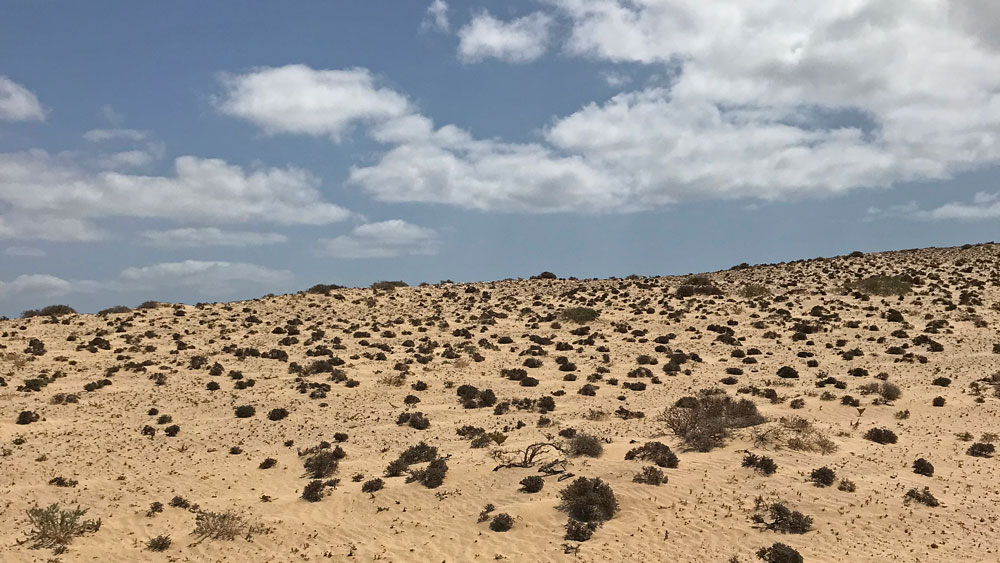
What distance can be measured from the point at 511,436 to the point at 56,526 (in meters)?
15.6

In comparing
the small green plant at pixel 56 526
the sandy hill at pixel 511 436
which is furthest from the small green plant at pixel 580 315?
the small green plant at pixel 56 526

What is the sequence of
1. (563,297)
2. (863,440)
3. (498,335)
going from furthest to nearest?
(563,297) < (498,335) < (863,440)

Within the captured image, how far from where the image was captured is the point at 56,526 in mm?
17734

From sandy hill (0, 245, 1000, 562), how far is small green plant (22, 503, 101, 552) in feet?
0.30

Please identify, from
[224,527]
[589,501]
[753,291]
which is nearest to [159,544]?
[224,527]

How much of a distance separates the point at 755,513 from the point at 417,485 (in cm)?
1061

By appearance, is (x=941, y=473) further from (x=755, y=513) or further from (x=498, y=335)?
(x=498, y=335)

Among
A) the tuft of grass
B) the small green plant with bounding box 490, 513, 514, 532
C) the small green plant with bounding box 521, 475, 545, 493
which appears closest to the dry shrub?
the small green plant with bounding box 521, 475, 545, 493

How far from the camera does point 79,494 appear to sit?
21.0 meters

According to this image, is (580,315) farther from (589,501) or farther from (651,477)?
(589,501)

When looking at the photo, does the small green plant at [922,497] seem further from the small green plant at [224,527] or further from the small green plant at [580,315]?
the small green plant at [580,315]

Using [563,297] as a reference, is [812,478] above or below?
below

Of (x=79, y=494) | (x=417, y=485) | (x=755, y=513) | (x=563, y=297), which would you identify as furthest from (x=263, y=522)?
(x=563, y=297)

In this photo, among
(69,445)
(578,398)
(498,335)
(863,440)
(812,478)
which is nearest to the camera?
(812,478)
